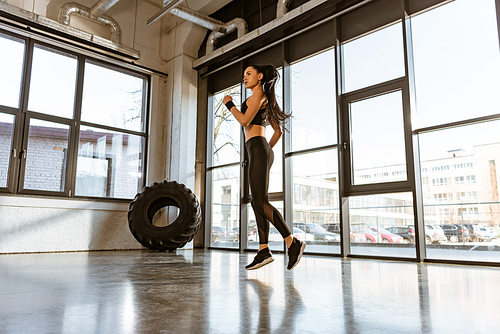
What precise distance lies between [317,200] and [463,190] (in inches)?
64.0

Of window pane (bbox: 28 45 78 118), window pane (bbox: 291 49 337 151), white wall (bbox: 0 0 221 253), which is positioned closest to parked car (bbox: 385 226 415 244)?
window pane (bbox: 291 49 337 151)

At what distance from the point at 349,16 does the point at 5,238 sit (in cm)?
507

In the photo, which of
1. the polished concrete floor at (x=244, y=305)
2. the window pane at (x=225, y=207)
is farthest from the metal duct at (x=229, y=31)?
the polished concrete floor at (x=244, y=305)

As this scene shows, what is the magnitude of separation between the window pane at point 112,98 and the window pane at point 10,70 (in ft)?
2.85

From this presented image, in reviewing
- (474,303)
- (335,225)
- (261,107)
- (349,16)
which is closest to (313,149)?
(335,225)

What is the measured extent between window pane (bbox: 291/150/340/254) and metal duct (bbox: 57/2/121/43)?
3.48 meters

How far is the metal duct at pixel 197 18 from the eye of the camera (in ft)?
17.4

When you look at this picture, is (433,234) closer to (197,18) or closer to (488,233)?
(488,233)

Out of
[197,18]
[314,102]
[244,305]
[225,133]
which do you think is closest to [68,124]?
[225,133]

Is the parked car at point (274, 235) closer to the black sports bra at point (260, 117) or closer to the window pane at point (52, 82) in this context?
the black sports bra at point (260, 117)

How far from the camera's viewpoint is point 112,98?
5832 millimetres

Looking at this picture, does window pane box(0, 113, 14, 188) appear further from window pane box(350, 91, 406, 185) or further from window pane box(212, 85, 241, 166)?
window pane box(350, 91, 406, 185)

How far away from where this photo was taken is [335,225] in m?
4.29

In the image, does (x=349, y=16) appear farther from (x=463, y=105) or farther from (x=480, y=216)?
(x=480, y=216)
